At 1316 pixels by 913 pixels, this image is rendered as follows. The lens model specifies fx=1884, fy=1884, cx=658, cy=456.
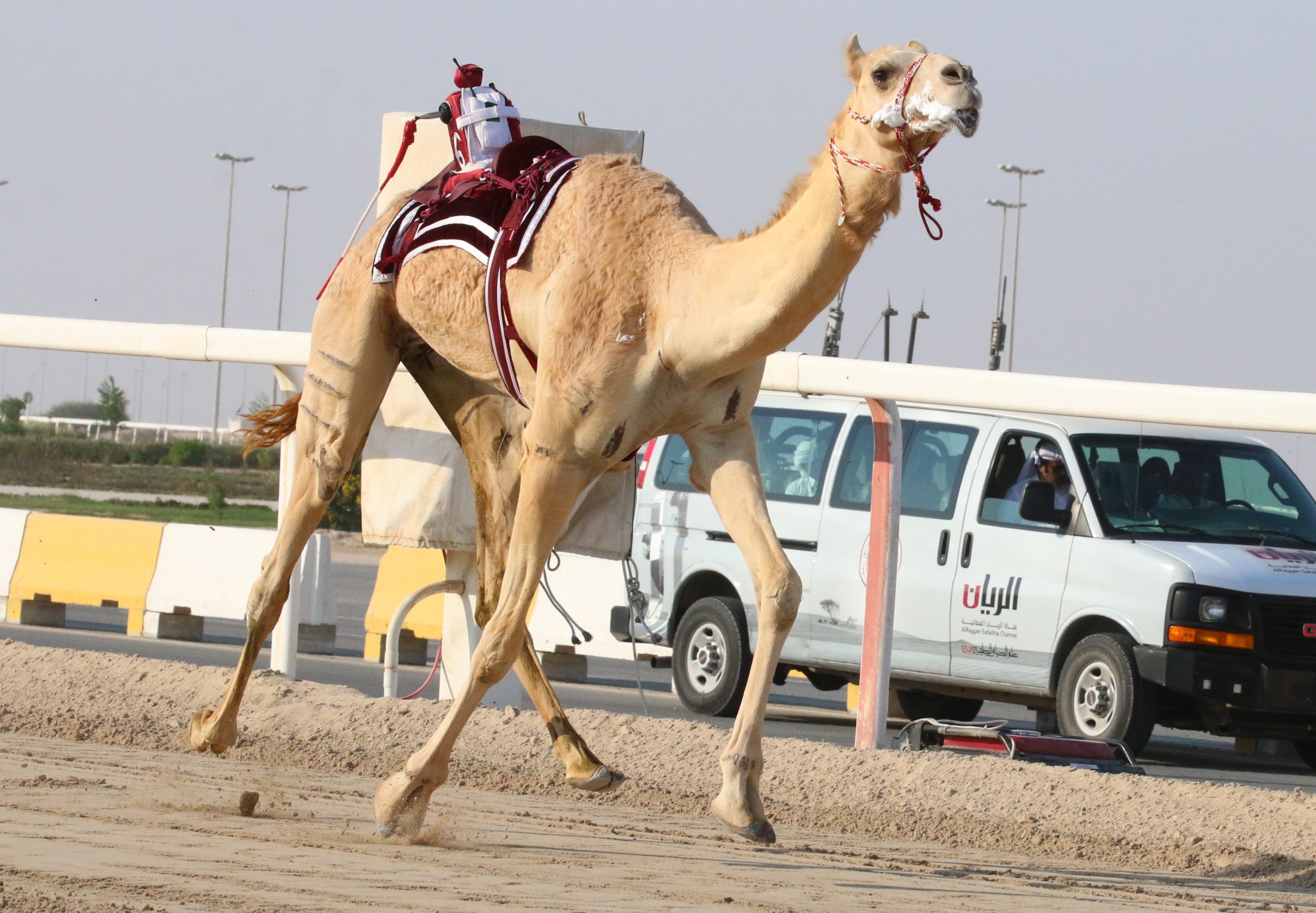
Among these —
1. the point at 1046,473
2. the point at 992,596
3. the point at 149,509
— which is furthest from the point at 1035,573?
the point at 149,509

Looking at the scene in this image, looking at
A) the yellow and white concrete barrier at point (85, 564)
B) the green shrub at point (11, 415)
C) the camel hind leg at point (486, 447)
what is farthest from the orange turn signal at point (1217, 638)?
the green shrub at point (11, 415)

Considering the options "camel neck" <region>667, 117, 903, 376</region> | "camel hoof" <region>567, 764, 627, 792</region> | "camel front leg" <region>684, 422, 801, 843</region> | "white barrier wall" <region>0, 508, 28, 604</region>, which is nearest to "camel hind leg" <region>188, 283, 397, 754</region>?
"camel hoof" <region>567, 764, 627, 792</region>

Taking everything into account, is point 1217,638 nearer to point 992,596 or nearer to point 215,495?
point 992,596

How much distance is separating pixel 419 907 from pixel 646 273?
232 centimetres

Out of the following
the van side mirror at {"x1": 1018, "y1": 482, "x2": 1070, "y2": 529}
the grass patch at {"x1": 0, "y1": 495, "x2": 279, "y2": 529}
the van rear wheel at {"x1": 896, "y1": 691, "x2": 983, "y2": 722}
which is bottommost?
the grass patch at {"x1": 0, "y1": 495, "x2": 279, "y2": 529}

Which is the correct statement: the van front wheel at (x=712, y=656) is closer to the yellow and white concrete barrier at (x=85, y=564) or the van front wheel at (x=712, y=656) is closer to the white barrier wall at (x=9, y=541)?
the yellow and white concrete barrier at (x=85, y=564)

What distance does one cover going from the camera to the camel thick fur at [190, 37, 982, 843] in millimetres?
5648

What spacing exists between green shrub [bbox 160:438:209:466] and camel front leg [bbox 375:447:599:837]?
58.3 m

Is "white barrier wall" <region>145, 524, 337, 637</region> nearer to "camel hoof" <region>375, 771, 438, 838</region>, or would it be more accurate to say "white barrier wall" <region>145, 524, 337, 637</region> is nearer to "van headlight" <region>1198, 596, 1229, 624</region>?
"van headlight" <region>1198, 596, 1229, 624</region>

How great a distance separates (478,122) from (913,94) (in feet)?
8.41

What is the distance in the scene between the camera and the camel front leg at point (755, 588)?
6020 mm

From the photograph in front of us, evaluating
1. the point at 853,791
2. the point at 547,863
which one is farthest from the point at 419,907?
the point at 853,791

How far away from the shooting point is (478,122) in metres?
7.46

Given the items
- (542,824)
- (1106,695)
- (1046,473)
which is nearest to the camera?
(542,824)
